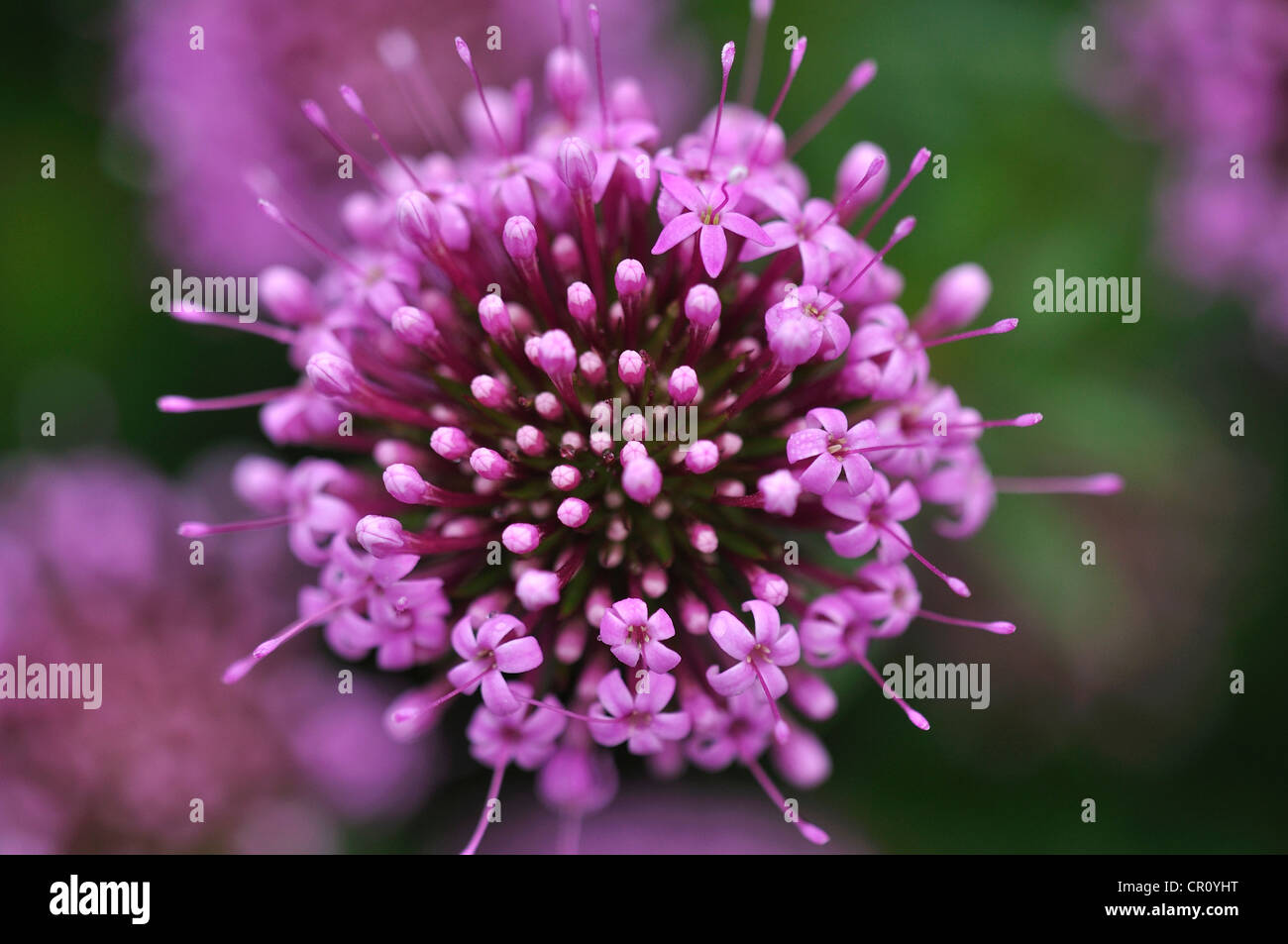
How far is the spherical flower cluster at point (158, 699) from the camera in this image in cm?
452

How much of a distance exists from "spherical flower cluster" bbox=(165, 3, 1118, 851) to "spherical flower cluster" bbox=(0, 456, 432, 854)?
1550 millimetres

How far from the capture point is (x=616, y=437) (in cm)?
308

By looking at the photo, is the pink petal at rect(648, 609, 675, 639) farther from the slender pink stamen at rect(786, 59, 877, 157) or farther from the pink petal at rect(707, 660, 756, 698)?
the slender pink stamen at rect(786, 59, 877, 157)

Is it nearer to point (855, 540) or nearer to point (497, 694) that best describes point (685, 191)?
point (855, 540)

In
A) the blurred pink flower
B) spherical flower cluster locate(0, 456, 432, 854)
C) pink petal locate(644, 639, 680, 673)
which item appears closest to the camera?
pink petal locate(644, 639, 680, 673)

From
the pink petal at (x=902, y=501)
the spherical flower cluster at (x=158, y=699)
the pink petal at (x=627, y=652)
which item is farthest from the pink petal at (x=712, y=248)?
the spherical flower cluster at (x=158, y=699)

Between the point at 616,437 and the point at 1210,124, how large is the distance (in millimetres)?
3764

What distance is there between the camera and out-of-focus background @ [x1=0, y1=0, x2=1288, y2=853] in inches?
185

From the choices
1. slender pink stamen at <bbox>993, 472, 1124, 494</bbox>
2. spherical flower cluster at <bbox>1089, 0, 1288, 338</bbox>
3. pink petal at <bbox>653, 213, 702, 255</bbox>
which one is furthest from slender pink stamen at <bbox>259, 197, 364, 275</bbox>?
spherical flower cluster at <bbox>1089, 0, 1288, 338</bbox>

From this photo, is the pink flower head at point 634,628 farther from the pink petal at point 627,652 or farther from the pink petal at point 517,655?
the pink petal at point 517,655

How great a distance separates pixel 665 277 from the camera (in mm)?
3305

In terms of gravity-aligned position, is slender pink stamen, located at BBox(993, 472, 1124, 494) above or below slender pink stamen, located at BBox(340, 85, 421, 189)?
below
